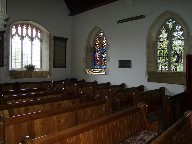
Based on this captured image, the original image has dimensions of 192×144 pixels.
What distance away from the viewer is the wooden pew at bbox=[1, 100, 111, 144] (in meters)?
2.52

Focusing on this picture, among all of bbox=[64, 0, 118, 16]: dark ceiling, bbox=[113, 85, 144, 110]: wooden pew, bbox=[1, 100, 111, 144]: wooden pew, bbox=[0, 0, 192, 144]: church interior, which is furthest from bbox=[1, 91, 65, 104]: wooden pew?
bbox=[64, 0, 118, 16]: dark ceiling

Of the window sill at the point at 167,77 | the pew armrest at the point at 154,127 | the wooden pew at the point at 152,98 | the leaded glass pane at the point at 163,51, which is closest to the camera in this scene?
the pew armrest at the point at 154,127

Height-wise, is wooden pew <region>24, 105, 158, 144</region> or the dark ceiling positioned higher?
the dark ceiling

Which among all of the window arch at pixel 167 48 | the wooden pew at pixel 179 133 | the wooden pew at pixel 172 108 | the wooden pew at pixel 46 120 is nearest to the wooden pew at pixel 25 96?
the wooden pew at pixel 46 120

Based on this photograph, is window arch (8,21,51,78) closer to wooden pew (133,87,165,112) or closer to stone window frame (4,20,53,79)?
stone window frame (4,20,53,79)

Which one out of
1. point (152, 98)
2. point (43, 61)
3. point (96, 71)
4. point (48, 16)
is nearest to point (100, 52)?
point (96, 71)

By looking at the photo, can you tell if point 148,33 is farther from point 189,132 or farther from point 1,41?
point 1,41

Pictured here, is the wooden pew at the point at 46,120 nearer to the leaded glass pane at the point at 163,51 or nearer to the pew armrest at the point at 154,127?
the pew armrest at the point at 154,127

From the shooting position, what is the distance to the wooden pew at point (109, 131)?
191cm

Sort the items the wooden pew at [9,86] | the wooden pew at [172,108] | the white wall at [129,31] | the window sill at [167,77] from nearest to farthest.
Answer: the wooden pew at [172,108]
the window sill at [167,77]
the white wall at [129,31]
the wooden pew at [9,86]

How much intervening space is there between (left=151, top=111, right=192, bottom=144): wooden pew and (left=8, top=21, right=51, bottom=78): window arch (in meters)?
6.77

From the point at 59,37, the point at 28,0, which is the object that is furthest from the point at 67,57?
the point at 28,0

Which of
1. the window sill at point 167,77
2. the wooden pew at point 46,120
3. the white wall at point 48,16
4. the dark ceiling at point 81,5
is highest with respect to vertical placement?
the dark ceiling at point 81,5

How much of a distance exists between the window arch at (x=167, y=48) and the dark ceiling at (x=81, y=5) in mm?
2280
